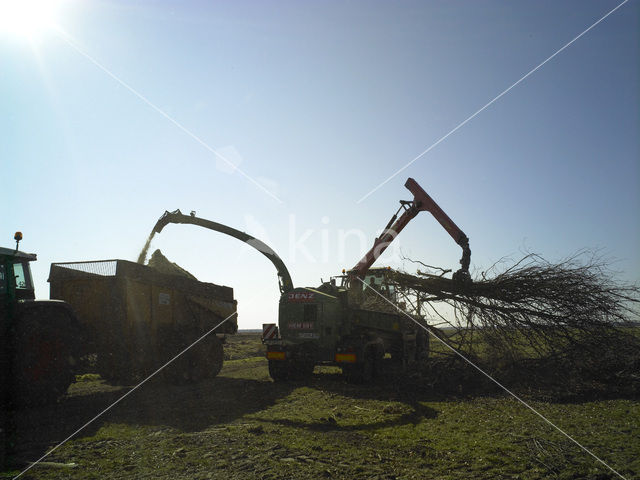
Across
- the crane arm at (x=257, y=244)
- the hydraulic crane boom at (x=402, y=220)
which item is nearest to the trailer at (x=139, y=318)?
the crane arm at (x=257, y=244)

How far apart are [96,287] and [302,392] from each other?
16.1ft

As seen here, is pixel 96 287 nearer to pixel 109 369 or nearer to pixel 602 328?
pixel 109 369

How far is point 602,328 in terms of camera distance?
11.4m

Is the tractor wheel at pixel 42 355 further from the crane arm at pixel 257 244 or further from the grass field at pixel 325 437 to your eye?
the crane arm at pixel 257 244

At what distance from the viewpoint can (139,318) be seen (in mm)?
10492

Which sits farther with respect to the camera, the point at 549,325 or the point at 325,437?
the point at 549,325

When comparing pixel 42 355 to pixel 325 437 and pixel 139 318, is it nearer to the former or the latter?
pixel 139 318

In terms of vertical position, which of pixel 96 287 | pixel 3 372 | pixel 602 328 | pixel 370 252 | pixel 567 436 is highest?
pixel 370 252

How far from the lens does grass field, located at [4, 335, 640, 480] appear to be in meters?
4.95

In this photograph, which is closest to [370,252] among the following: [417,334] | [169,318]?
[417,334]

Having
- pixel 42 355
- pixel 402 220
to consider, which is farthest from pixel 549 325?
pixel 42 355

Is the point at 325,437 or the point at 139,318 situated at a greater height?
the point at 139,318

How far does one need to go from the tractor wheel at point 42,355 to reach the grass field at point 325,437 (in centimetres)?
29

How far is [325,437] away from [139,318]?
5840mm
